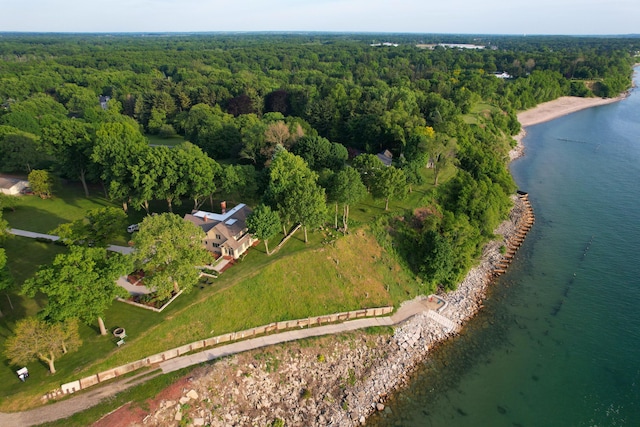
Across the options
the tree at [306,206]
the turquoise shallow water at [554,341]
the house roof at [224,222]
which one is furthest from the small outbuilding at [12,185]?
the turquoise shallow water at [554,341]

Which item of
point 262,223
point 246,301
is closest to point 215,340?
point 246,301

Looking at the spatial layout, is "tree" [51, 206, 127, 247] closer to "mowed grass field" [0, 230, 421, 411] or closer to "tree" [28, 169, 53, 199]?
"mowed grass field" [0, 230, 421, 411]

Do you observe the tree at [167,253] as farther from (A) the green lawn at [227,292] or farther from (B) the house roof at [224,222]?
(B) the house roof at [224,222]

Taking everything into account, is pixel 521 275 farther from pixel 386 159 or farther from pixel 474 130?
pixel 474 130

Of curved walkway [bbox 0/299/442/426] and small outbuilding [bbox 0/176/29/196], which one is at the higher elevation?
small outbuilding [bbox 0/176/29/196]

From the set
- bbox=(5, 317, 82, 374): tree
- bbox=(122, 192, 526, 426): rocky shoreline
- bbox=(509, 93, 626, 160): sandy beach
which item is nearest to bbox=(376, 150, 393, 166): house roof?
bbox=(122, 192, 526, 426): rocky shoreline

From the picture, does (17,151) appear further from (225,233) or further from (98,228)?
(225,233)
